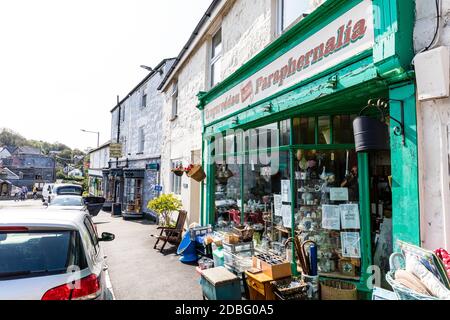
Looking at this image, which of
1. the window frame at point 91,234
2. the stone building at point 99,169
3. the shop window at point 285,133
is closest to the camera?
the window frame at point 91,234

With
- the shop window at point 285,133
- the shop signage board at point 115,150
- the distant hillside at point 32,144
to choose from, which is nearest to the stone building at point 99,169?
the shop signage board at point 115,150

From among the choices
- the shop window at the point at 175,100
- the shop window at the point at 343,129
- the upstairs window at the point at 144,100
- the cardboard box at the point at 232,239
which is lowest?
the cardboard box at the point at 232,239

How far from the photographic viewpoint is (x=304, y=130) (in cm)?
535

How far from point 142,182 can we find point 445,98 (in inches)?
Result: 643

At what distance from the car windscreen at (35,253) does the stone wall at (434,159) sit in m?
3.70

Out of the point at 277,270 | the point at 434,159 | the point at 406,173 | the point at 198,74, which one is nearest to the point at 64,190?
the point at 198,74

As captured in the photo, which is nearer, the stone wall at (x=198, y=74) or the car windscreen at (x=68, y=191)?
the stone wall at (x=198, y=74)

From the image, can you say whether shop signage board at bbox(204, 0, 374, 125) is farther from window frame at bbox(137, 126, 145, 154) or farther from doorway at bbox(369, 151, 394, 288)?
window frame at bbox(137, 126, 145, 154)

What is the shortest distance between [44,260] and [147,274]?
158 inches

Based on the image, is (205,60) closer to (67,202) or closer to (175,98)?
(175,98)

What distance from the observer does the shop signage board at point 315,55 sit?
11.9 feet

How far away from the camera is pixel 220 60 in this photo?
833 centimetres

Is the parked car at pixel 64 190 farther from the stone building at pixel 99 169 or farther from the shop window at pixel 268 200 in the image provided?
the shop window at pixel 268 200
